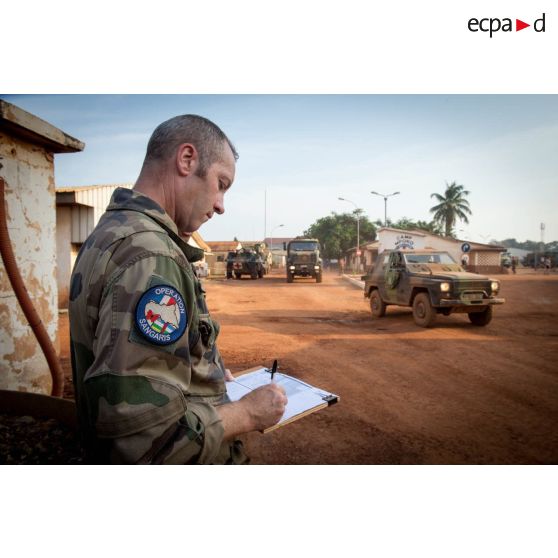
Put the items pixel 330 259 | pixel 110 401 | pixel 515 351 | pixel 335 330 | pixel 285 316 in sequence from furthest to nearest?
1. pixel 330 259
2. pixel 285 316
3. pixel 335 330
4. pixel 515 351
5. pixel 110 401

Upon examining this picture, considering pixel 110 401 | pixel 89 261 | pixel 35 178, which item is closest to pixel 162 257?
pixel 89 261

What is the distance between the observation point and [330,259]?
52062 mm

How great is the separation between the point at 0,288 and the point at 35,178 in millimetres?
1141

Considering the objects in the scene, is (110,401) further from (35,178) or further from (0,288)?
(35,178)

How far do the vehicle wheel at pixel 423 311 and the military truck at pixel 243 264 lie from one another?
674 inches

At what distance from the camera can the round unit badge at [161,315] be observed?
0.96 m

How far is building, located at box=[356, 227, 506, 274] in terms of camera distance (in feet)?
94.9

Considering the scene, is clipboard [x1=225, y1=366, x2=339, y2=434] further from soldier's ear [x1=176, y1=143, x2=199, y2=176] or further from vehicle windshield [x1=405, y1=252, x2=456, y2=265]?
vehicle windshield [x1=405, y1=252, x2=456, y2=265]

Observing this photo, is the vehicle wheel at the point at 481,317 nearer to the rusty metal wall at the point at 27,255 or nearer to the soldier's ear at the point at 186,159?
the rusty metal wall at the point at 27,255

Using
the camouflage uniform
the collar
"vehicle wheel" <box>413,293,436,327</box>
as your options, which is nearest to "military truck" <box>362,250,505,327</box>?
"vehicle wheel" <box>413,293,436,327</box>

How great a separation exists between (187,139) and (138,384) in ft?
2.75

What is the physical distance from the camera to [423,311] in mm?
7504

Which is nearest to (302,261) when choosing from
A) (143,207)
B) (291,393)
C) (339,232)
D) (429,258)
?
(429,258)

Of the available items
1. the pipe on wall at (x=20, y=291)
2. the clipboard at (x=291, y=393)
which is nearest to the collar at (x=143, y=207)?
the clipboard at (x=291, y=393)
